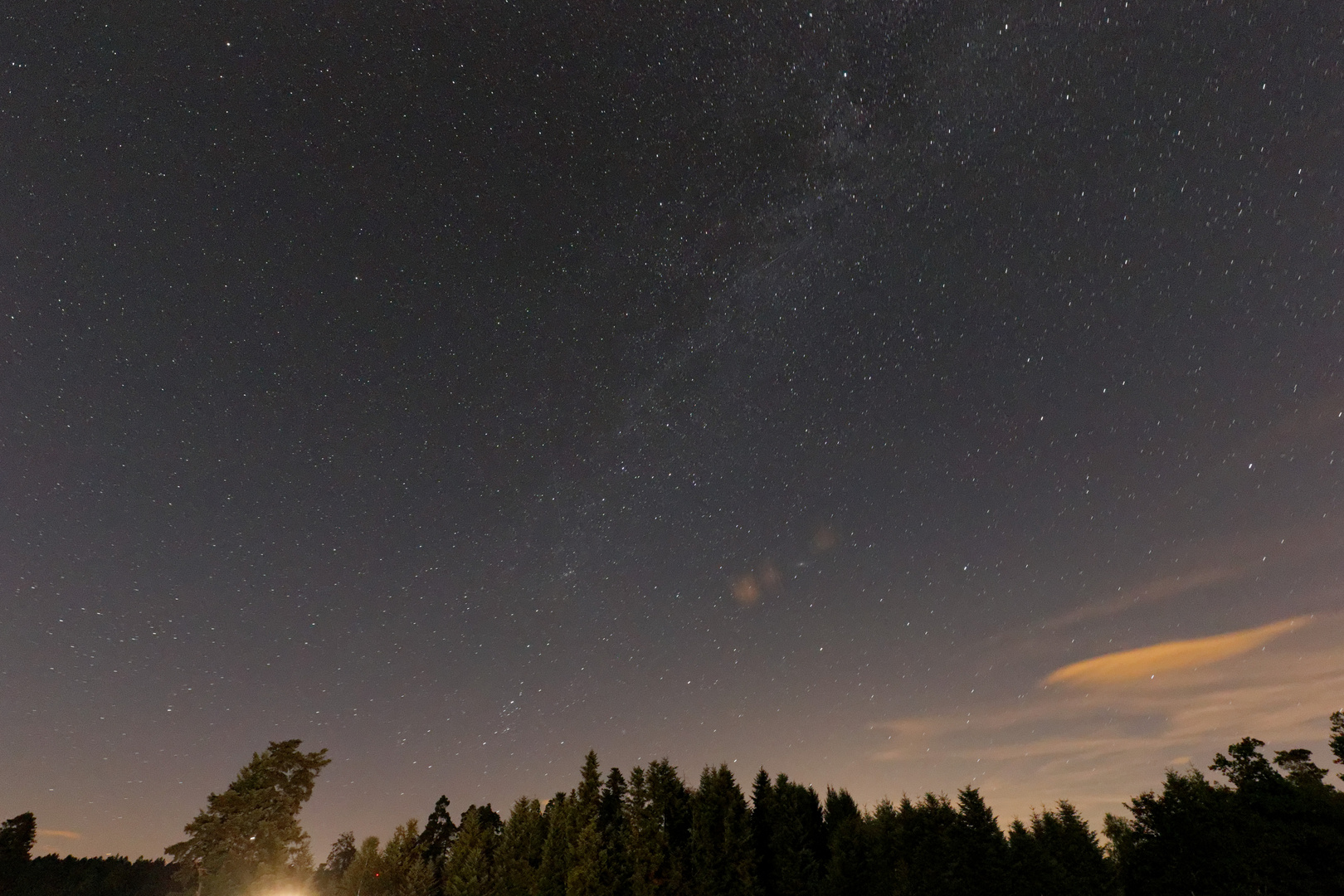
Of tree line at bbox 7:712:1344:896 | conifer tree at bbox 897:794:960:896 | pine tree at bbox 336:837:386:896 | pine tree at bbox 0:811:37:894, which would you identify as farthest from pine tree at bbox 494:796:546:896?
pine tree at bbox 0:811:37:894

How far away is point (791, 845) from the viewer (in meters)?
51.7

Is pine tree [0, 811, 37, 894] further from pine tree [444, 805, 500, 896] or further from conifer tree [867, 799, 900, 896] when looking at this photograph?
conifer tree [867, 799, 900, 896]

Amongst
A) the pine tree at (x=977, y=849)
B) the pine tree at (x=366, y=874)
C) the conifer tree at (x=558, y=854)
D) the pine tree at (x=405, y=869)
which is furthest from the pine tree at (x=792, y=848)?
the pine tree at (x=366, y=874)

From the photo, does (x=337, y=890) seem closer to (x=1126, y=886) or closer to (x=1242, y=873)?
(x=1126, y=886)

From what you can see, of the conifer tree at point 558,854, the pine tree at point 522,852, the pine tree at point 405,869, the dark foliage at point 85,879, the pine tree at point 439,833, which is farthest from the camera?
the dark foliage at point 85,879

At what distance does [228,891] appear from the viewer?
58.8 m

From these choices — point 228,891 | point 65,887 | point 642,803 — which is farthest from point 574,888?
point 65,887

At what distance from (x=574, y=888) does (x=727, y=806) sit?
532 inches

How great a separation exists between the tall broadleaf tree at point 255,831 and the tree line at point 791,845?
0.46 feet

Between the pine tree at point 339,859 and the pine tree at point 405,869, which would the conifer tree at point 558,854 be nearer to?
the pine tree at point 405,869

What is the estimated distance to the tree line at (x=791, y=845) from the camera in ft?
146

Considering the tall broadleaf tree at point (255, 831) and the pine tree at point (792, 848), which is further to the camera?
the tall broadleaf tree at point (255, 831)

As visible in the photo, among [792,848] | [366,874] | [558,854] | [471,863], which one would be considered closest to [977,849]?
[792,848]

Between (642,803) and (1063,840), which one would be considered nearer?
(1063,840)
